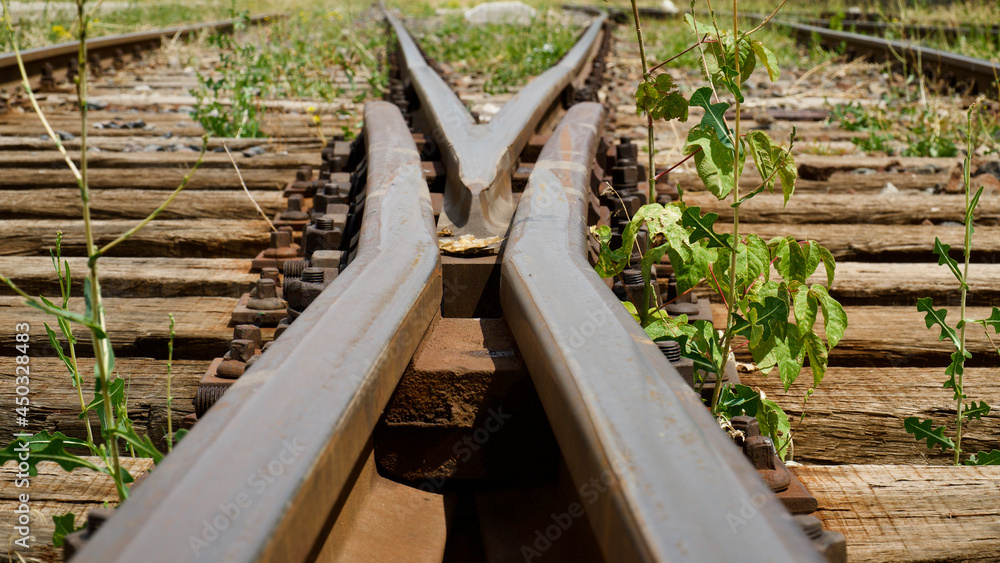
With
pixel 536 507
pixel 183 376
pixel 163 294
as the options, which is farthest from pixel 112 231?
pixel 536 507

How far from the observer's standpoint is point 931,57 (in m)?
6.97

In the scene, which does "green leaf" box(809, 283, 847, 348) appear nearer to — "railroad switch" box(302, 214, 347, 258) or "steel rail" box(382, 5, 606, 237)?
"steel rail" box(382, 5, 606, 237)

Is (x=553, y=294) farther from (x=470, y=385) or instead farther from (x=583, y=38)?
(x=583, y=38)

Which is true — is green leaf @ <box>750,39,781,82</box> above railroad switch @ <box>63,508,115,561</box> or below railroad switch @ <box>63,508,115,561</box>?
above

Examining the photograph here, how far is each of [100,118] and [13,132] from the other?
69 cm

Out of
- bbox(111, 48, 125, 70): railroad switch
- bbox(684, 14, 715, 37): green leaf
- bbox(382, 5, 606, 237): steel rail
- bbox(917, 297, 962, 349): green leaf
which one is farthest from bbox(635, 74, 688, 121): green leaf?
bbox(111, 48, 125, 70): railroad switch

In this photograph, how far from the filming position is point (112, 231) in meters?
3.02

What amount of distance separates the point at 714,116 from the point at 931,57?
6.54 metres

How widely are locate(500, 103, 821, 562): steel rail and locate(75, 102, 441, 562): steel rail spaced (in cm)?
23

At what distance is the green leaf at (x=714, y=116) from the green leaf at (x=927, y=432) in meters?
0.74

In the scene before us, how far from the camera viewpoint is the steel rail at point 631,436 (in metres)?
0.79

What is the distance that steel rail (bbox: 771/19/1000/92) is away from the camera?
236 inches

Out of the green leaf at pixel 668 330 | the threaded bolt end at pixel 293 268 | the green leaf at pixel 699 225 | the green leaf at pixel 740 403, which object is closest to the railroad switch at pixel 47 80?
the threaded bolt end at pixel 293 268

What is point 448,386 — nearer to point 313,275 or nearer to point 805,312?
point 313,275
